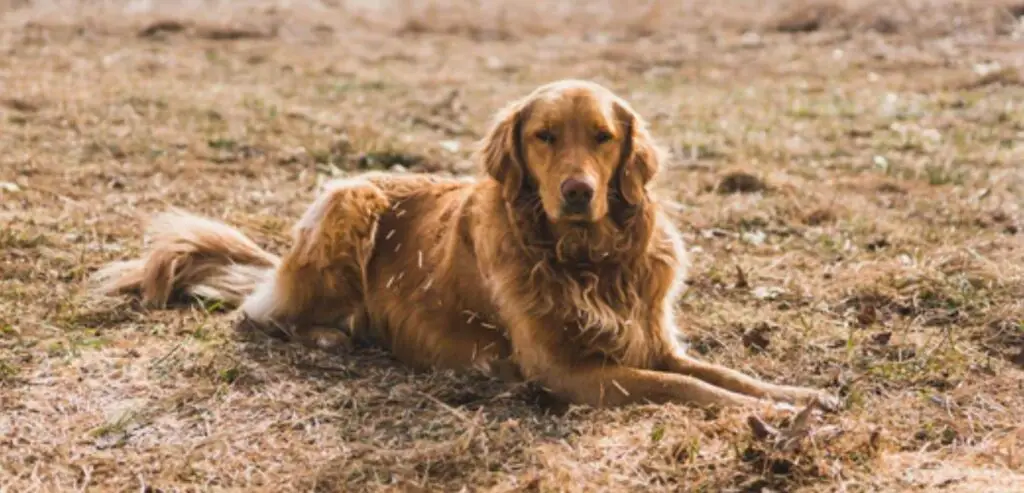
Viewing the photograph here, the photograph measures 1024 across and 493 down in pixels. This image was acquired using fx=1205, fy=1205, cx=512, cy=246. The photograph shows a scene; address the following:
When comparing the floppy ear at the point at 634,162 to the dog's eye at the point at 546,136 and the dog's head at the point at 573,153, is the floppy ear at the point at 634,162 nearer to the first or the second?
→ the dog's head at the point at 573,153

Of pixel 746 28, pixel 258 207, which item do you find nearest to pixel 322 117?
pixel 258 207

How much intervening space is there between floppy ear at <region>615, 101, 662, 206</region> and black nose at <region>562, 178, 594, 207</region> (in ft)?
0.99

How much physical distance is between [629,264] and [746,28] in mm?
12152

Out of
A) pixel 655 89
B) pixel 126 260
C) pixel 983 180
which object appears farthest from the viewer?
pixel 655 89

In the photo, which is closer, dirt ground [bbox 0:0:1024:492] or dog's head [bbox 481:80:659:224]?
dirt ground [bbox 0:0:1024:492]

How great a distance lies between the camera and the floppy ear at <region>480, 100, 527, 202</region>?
448cm

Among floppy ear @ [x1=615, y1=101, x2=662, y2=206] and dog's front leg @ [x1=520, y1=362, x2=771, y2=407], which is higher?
floppy ear @ [x1=615, y1=101, x2=662, y2=206]

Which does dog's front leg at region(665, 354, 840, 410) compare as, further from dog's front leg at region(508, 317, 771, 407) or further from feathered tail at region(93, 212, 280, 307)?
feathered tail at region(93, 212, 280, 307)

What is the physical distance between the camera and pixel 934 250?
6195 millimetres

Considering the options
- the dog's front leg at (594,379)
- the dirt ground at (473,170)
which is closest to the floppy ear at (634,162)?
the dog's front leg at (594,379)

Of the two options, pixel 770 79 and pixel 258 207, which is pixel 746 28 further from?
pixel 258 207

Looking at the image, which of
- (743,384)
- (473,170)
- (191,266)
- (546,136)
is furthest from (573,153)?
(473,170)

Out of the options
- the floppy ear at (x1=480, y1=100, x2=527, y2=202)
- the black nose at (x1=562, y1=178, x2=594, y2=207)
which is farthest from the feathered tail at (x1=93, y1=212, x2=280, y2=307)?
the black nose at (x1=562, y1=178, x2=594, y2=207)

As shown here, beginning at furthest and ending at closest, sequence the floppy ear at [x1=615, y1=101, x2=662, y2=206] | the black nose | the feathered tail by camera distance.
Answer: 1. the feathered tail
2. the floppy ear at [x1=615, y1=101, x2=662, y2=206]
3. the black nose
